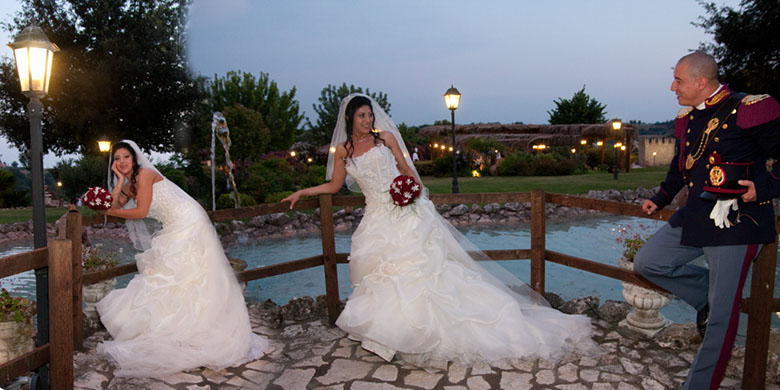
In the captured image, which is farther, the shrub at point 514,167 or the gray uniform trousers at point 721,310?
the shrub at point 514,167

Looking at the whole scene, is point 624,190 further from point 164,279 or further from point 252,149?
point 164,279

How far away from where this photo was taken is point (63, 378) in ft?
8.89

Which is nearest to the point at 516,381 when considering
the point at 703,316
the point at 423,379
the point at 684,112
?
the point at 423,379

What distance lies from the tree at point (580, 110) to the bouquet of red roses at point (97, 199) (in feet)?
165

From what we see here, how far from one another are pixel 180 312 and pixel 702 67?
3.91 meters

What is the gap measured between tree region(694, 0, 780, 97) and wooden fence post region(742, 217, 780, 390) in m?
19.5

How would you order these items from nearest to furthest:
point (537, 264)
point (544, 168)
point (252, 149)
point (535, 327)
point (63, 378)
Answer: point (63, 378)
point (535, 327)
point (537, 264)
point (252, 149)
point (544, 168)

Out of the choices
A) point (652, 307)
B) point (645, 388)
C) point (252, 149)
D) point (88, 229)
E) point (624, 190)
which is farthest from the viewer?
point (252, 149)

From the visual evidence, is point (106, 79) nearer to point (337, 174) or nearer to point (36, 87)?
point (36, 87)

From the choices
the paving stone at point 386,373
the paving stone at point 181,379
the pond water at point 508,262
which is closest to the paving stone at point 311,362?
the paving stone at point 386,373

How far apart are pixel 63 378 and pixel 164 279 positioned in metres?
1.47

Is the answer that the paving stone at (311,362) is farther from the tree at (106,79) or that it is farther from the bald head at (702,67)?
the tree at (106,79)

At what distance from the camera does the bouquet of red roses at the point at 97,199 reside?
165 inches

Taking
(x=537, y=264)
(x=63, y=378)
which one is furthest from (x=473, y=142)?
(x=63, y=378)
